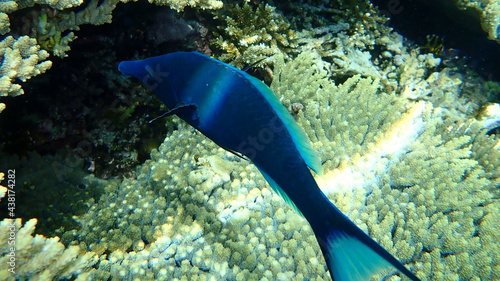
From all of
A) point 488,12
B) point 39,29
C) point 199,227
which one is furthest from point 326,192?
point 488,12

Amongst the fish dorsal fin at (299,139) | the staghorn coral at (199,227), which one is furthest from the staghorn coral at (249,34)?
the fish dorsal fin at (299,139)

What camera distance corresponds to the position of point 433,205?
270cm

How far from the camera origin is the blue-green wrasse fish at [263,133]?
121 cm

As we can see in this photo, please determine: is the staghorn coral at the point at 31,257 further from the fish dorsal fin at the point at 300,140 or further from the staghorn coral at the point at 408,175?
the staghorn coral at the point at 408,175

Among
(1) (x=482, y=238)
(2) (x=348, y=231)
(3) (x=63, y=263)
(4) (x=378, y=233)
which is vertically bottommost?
(3) (x=63, y=263)

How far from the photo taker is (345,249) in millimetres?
1217

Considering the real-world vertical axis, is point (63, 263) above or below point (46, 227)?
above

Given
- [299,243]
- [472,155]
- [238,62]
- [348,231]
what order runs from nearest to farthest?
[348,231], [299,243], [472,155], [238,62]

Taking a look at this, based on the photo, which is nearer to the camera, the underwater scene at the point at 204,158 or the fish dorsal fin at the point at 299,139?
the fish dorsal fin at the point at 299,139

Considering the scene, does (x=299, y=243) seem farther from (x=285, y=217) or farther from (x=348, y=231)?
(x=348, y=231)

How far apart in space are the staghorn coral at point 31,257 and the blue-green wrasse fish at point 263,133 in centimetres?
126

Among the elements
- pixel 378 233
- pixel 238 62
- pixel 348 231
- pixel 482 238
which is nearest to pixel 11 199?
pixel 238 62

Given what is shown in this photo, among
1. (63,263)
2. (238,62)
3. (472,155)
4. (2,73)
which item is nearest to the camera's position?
(63,263)

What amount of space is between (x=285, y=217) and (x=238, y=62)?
219 centimetres
